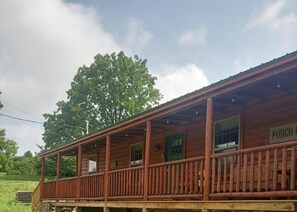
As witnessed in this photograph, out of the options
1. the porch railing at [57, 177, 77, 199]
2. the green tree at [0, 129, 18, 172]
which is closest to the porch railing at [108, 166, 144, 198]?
the porch railing at [57, 177, 77, 199]

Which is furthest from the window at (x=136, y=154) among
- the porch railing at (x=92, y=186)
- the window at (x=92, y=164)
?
the window at (x=92, y=164)

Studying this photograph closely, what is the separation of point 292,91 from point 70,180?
10457 mm

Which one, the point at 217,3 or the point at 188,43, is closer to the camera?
the point at 217,3

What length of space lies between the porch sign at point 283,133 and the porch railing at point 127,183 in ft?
11.9

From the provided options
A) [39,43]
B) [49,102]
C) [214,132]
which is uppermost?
[39,43]

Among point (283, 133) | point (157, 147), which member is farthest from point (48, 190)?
point (283, 133)

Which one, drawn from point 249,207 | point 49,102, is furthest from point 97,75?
point 249,207

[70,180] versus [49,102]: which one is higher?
[49,102]

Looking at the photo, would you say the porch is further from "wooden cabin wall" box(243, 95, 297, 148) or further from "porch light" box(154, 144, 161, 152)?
"porch light" box(154, 144, 161, 152)

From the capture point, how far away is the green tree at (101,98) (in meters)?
45.4

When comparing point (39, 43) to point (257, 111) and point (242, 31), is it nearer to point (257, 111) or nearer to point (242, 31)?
point (242, 31)

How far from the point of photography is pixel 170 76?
57.2m

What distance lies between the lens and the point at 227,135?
11547mm

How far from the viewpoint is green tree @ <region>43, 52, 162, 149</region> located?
45.4m
